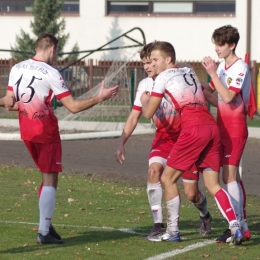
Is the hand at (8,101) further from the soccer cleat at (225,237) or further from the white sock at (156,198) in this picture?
the soccer cleat at (225,237)

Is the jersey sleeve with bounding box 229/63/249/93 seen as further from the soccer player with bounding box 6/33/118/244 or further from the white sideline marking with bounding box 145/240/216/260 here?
the white sideline marking with bounding box 145/240/216/260

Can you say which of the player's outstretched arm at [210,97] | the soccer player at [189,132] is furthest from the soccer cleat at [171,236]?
the player's outstretched arm at [210,97]

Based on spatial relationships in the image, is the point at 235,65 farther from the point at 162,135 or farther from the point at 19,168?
the point at 19,168

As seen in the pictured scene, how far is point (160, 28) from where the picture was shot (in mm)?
39312

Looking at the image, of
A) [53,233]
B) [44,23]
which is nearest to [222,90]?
[53,233]

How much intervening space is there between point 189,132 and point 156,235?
119cm

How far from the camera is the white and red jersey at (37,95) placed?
7637mm

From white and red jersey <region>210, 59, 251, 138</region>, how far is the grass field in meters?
1.16

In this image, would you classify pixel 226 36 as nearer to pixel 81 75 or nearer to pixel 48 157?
pixel 48 157

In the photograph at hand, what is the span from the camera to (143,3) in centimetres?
3962

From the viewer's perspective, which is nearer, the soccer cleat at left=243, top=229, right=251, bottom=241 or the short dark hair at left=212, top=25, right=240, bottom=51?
the short dark hair at left=212, top=25, right=240, bottom=51

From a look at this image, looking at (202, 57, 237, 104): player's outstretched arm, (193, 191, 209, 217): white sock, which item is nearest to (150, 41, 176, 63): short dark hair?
(202, 57, 237, 104): player's outstretched arm

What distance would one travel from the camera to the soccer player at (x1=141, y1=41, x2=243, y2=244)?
7602mm

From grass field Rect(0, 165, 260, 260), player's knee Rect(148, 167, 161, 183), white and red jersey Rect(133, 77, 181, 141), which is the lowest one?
grass field Rect(0, 165, 260, 260)
